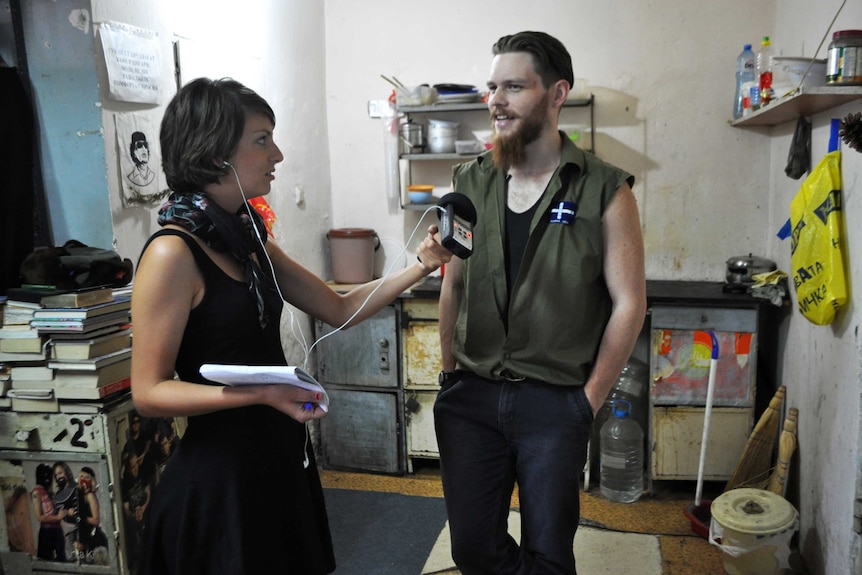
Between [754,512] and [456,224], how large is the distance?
1.72 meters

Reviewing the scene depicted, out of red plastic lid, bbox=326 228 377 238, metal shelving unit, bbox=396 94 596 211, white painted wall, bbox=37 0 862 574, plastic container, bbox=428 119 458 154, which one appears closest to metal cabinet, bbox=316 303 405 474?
white painted wall, bbox=37 0 862 574

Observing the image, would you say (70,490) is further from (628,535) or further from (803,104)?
(803,104)

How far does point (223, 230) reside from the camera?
4.38ft

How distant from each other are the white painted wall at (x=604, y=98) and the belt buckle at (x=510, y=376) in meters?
1.64

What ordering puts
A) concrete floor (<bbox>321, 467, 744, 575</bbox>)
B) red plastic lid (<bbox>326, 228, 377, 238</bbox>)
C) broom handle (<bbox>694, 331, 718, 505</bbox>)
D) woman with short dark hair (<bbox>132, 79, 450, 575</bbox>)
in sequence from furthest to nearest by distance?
red plastic lid (<bbox>326, 228, 377, 238</bbox>), broom handle (<bbox>694, 331, 718, 505</bbox>), concrete floor (<bbox>321, 467, 744, 575</bbox>), woman with short dark hair (<bbox>132, 79, 450, 575</bbox>)

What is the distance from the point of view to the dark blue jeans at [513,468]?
67.8 inches

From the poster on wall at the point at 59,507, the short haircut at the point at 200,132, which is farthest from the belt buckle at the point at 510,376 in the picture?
the poster on wall at the point at 59,507

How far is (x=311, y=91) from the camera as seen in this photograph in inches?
143

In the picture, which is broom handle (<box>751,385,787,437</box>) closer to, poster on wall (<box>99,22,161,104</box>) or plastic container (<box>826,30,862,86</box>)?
plastic container (<box>826,30,862,86</box>)

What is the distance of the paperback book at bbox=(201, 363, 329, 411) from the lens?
1133mm

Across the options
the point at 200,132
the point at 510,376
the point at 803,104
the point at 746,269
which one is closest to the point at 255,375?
the point at 200,132

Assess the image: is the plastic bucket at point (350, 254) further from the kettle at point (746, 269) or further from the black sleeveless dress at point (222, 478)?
the black sleeveless dress at point (222, 478)

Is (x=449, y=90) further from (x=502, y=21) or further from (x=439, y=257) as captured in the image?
(x=439, y=257)

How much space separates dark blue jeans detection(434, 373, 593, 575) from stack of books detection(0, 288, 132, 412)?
3.15 ft
